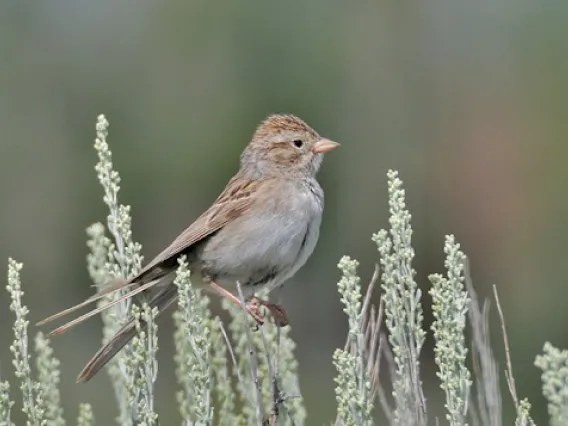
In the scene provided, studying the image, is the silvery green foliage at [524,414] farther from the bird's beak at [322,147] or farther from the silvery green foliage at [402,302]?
the bird's beak at [322,147]

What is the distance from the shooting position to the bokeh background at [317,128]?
568 inches

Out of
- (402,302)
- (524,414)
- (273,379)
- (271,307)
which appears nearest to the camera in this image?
(524,414)

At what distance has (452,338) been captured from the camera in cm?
388

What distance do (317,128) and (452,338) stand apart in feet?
40.9

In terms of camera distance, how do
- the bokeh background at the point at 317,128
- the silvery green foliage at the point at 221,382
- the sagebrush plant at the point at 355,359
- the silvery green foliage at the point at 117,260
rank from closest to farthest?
the sagebrush plant at the point at 355,359, the silvery green foliage at the point at 117,260, the silvery green foliage at the point at 221,382, the bokeh background at the point at 317,128

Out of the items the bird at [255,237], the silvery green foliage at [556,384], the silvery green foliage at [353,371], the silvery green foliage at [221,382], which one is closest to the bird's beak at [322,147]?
the bird at [255,237]

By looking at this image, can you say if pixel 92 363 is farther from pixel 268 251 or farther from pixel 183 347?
pixel 268 251

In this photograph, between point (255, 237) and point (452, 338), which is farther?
point (255, 237)

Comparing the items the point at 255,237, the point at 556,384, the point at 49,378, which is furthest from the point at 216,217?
the point at 556,384

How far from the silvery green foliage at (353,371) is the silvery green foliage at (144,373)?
593 mm

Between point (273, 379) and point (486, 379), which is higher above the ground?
point (273, 379)

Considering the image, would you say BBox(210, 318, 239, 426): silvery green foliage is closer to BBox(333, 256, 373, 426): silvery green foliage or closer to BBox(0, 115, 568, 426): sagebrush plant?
BBox(0, 115, 568, 426): sagebrush plant

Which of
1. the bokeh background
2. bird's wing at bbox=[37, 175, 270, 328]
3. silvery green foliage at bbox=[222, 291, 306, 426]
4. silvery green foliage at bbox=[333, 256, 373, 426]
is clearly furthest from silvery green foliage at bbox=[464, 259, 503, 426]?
the bokeh background

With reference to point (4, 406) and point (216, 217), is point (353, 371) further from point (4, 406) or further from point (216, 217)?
point (216, 217)
